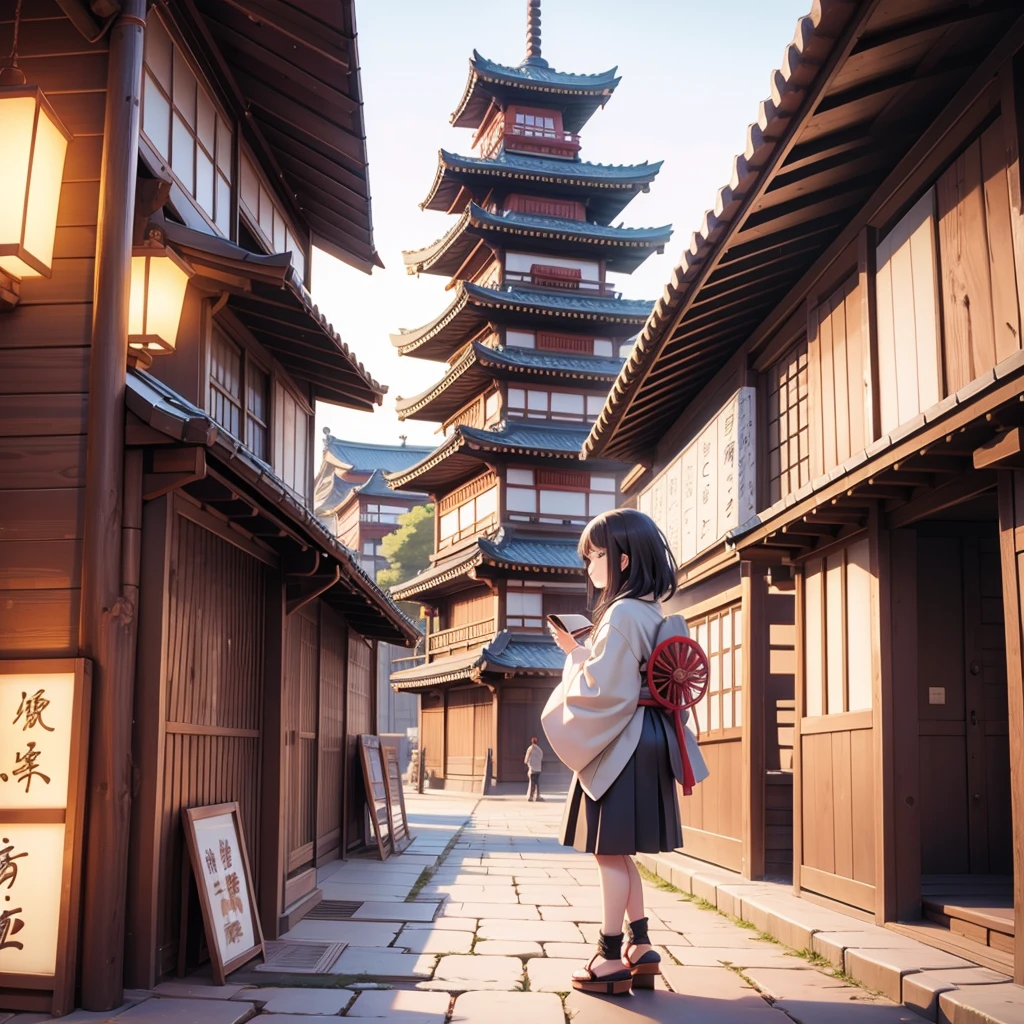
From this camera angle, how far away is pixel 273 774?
7582mm

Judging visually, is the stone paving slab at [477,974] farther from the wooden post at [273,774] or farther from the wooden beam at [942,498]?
the wooden beam at [942,498]

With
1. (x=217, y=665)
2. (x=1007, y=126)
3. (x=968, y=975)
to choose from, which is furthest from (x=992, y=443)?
(x=217, y=665)

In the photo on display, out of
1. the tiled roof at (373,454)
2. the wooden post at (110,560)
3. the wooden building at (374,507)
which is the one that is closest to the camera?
the wooden post at (110,560)

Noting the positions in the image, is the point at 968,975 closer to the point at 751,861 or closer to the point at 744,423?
the point at 751,861

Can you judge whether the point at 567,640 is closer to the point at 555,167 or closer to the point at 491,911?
the point at 491,911

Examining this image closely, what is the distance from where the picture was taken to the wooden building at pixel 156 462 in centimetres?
530

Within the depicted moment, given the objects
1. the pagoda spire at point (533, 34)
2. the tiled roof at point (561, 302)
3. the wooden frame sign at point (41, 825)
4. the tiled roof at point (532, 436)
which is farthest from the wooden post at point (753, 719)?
the pagoda spire at point (533, 34)

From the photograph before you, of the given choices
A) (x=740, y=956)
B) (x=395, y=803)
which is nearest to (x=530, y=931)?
(x=740, y=956)

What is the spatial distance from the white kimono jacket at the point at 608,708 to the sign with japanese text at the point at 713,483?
17.0 feet

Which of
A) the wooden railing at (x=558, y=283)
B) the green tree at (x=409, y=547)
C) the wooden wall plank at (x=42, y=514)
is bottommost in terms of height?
the wooden wall plank at (x=42, y=514)

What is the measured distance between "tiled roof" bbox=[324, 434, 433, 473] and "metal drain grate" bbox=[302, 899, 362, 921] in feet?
158

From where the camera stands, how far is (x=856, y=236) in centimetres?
791

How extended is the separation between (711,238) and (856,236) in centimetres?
105

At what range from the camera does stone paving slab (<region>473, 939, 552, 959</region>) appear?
666 cm
